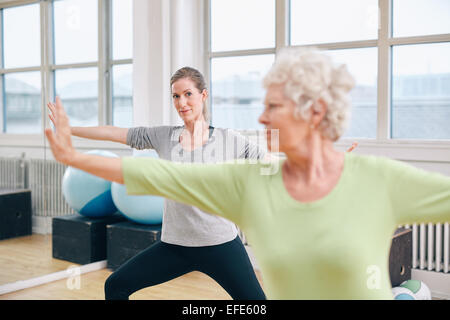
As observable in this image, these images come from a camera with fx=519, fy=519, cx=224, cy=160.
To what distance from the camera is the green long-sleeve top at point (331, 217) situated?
1.03 m

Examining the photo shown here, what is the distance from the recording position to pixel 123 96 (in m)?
4.96

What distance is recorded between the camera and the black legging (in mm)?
1986

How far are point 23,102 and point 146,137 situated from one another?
6.51 feet

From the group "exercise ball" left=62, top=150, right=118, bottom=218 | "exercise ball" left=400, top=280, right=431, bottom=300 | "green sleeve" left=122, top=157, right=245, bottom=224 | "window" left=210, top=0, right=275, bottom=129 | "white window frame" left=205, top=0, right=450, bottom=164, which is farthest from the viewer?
"window" left=210, top=0, right=275, bottom=129

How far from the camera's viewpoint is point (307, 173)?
44.1 inches

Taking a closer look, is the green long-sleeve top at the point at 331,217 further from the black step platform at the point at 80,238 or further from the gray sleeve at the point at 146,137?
the black step platform at the point at 80,238

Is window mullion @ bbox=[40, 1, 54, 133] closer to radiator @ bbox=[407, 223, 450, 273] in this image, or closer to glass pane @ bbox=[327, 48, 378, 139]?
glass pane @ bbox=[327, 48, 378, 139]

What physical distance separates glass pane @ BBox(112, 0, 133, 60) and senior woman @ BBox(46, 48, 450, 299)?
391 cm

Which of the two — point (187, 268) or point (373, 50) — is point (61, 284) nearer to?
point (187, 268)

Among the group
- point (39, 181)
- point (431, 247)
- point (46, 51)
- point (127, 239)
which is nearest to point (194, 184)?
point (431, 247)

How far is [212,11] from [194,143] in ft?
9.19

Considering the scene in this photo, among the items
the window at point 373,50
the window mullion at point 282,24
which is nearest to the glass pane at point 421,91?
the window at point 373,50

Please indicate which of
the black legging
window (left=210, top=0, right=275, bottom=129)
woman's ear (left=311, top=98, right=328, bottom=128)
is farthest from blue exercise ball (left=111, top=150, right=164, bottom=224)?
woman's ear (left=311, top=98, right=328, bottom=128)
